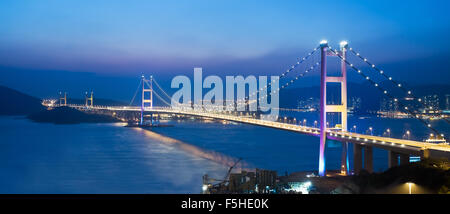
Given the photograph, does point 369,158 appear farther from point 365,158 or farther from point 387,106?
point 387,106

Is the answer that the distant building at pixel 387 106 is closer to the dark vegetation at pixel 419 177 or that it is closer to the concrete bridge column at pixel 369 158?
the concrete bridge column at pixel 369 158

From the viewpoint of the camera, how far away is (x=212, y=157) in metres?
14.2

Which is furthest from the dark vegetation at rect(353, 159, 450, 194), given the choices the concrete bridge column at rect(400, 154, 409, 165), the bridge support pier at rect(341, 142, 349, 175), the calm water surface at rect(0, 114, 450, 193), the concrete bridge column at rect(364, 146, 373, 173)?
the calm water surface at rect(0, 114, 450, 193)

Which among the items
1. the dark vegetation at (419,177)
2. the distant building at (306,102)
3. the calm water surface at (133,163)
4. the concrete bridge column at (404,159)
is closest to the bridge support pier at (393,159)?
the concrete bridge column at (404,159)

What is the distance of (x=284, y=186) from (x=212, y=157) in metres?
7.02

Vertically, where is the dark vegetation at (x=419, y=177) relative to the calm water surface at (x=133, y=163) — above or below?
above

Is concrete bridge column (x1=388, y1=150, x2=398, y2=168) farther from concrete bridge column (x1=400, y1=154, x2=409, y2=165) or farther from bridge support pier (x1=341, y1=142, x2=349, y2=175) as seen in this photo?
bridge support pier (x1=341, y1=142, x2=349, y2=175)

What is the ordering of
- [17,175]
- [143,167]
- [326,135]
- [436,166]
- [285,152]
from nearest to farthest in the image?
1. [436,166]
2. [326,135]
3. [17,175]
4. [143,167]
5. [285,152]

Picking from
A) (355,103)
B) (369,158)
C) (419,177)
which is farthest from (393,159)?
(355,103)

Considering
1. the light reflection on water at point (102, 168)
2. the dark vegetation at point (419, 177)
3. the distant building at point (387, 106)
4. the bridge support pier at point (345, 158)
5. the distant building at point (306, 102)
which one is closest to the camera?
the dark vegetation at point (419, 177)

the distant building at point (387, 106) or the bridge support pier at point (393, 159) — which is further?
the distant building at point (387, 106)

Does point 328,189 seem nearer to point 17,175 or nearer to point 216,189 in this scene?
point 216,189
